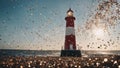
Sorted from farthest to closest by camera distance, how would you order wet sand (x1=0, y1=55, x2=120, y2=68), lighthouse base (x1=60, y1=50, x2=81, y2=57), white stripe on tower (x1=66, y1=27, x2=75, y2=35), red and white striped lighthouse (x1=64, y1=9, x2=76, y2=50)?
lighthouse base (x1=60, y1=50, x2=81, y2=57)
red and white striped lighthouse (x1=64, y1=9, x2=76, y2=50)
white stripe on tower (x1=66, y1=27, x2=75, y2=35)
wet sand (x1=0, y1=55, x2=120, y2=68)

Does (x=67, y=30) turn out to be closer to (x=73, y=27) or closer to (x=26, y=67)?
(x=73, y=27)

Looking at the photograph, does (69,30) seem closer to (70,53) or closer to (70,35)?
(70,35)

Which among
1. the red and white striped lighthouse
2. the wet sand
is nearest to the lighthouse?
the red and white striped lighthouse

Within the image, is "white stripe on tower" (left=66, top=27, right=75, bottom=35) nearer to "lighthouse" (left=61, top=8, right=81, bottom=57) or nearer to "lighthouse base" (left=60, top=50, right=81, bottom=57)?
"lighthouse" (left=61, top=8, right=81, bottom=57)

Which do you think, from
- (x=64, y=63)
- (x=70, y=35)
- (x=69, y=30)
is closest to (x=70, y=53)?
(x=70, y=35)

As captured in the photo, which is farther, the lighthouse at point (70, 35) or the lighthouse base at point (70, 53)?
the lighthouse base at point (70, 53)

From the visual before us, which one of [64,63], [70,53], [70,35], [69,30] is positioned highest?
[69,30]

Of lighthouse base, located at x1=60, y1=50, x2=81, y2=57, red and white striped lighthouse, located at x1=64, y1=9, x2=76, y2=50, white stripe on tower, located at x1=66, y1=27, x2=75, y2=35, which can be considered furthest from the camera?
lighthouse base, located at x1=60, y1=50, x2=81, y2=57

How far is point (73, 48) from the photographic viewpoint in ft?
181

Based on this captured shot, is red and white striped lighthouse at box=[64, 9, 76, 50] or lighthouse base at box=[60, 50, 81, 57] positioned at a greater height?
red and white striped lighthouse at box=[64, 9, 76, 50]

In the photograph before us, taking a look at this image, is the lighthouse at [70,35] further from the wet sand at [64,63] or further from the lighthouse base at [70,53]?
the wet sand at [64,63]

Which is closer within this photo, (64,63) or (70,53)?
(64,63)

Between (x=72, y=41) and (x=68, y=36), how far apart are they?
3.83 ft

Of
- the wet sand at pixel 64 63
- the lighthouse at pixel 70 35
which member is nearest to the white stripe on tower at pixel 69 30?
the lighthouse at pixel 70 35
